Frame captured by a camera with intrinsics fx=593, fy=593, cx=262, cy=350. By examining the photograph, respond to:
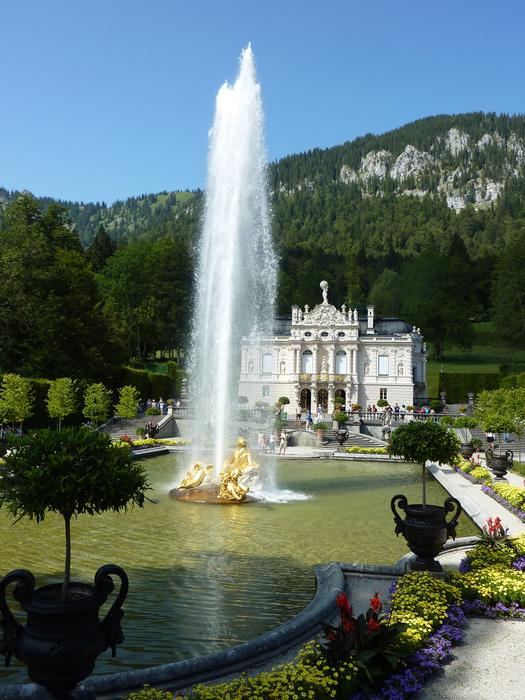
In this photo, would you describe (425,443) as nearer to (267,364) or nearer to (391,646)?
(391,646)

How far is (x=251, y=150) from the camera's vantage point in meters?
23.4


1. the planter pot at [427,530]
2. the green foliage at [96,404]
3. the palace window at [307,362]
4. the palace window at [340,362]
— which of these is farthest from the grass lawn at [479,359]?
the planter pot at [427,530]

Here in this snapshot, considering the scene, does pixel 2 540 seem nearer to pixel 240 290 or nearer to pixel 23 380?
pixel 240 290

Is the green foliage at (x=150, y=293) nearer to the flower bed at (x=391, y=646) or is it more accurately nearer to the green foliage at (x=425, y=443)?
the green foliage at (x=425, y=443)

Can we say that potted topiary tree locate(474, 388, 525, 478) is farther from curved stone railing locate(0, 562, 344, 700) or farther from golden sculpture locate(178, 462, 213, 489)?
curved stone railing locate(0, 562, 344, 700)

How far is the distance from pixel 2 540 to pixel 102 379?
125ft

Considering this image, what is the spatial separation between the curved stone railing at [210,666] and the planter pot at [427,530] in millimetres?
1884

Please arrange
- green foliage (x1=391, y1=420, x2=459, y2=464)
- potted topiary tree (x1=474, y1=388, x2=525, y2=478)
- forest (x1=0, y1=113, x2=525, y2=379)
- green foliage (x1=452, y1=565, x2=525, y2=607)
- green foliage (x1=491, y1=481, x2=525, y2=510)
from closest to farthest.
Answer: green foliage (x1=452, y1=565, x2=525, y2=607) → green foliage (x1=391, y1=420, x2=459, y2=464) → green foliage (x1=491, y1=481, x2=525, y2=510) → potted topiary tree (x1=474, y1=388, x2=525, y2=478) → forest (x1=0, y1=113, x2=525, y2=379)

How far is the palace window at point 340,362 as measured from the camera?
64312 mm

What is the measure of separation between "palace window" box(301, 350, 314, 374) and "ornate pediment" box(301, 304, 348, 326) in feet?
10.6

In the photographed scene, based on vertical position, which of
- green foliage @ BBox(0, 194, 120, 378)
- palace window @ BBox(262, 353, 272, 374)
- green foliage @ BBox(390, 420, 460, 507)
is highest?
green foliage @ BBox(0, 194, 120, 378)

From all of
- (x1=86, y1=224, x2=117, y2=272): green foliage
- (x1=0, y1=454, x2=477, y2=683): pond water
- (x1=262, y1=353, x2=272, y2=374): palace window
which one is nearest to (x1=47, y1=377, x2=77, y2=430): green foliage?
(x1=0, y1=454, x2=477, y2=683): pond water

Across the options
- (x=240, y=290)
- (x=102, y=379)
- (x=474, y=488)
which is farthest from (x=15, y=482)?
(x=102, y=379)

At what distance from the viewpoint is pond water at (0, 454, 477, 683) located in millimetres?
8281
